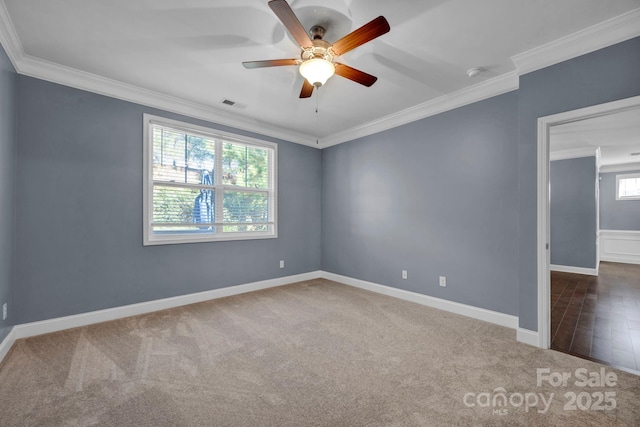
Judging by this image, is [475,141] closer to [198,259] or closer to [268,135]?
[268,135]

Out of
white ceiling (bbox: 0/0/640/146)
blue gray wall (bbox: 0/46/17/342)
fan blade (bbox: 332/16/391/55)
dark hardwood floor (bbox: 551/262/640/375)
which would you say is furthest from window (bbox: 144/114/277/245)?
dark hardwood floor (bbox: 551/262/640/375)

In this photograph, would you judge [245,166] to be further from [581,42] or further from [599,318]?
[599,318]

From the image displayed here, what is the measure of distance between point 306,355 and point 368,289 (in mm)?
2291

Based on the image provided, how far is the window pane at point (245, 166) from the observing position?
4.24 m

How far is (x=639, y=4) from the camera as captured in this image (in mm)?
1966

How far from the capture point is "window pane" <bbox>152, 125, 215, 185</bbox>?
358 cm

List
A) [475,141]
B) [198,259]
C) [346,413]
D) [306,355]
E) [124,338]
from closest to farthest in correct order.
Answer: [346,413]
[306,355]
[124,338]
[475,141]
[198,259]

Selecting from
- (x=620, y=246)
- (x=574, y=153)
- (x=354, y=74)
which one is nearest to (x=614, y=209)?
(x=620, y=246)

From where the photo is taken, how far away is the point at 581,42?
7.51 ft

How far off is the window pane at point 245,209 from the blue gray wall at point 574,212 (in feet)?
21.9

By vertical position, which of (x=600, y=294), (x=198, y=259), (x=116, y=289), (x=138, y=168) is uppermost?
(x=138, y=168)

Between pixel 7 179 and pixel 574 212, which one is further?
pixel 574 212

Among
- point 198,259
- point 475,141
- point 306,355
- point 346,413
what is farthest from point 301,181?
point 346,413

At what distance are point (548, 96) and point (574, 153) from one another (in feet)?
16.4
